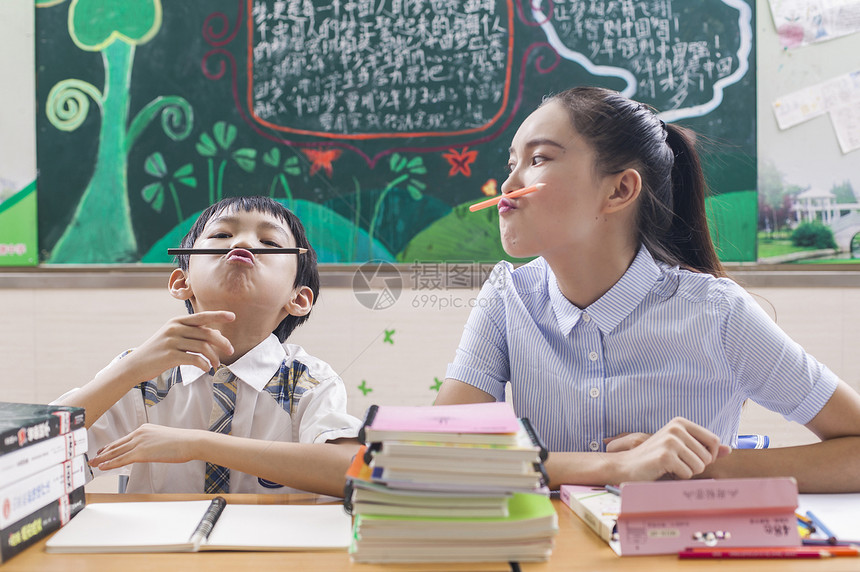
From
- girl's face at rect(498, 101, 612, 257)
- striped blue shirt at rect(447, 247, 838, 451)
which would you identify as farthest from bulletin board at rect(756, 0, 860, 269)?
girl's face at rect(498, 101, 612, 257)

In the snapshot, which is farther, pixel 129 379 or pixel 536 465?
pixel 129 379

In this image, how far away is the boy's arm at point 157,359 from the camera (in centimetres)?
101

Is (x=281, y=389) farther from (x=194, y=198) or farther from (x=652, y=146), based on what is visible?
(x=194, y=198)

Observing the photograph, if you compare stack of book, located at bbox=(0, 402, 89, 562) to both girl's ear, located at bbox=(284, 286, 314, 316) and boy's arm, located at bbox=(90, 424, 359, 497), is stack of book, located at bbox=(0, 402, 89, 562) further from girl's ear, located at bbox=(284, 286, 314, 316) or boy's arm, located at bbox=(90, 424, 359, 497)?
girl's ear, located at bbox=(284, 286, 314, 316)

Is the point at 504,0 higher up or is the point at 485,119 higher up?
the point at 504,0

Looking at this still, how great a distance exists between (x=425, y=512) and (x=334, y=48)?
1.77 metres

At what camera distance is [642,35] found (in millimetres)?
2023

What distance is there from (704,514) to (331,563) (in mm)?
415

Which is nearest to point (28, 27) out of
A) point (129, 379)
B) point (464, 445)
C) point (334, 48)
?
point (334, 48)

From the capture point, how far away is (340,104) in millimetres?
2053

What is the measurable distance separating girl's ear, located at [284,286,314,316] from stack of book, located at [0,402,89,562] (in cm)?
48

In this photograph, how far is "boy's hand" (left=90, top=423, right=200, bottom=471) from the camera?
2.98 ft

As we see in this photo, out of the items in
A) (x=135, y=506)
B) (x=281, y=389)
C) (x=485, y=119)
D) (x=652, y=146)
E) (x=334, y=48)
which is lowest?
(x=135, y=506)

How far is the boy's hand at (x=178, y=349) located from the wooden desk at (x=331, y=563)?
34 centimetres
